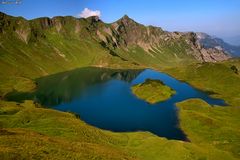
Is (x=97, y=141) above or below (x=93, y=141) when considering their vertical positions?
below

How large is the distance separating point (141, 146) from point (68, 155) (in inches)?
1836

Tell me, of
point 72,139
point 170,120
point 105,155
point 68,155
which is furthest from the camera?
point 170,120

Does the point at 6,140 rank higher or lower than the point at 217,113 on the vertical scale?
higher

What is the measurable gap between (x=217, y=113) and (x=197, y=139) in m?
46.9

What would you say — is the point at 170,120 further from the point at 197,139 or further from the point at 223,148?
the point at 223,148

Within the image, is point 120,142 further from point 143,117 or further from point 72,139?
point 143,117

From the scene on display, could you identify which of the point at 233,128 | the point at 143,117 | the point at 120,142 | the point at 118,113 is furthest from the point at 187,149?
the point at 118,113

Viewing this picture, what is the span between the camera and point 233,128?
161625mm

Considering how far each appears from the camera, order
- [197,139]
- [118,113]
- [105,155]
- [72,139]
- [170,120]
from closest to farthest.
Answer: [105,155]
[72,139]
[197,139]
[170,120]
[118,113]

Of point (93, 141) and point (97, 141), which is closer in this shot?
point (93, 141)

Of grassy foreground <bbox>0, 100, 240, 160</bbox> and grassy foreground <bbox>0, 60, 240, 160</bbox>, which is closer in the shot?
grassy foreground <bbox>0, 100, 240, 160</bbox>

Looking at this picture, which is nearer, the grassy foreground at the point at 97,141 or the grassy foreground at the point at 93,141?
the grassy foreground at the point at 93,141

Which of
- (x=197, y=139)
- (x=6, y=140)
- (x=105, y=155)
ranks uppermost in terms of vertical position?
(x=6, y=140)

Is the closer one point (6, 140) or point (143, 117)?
point (6, 140)
